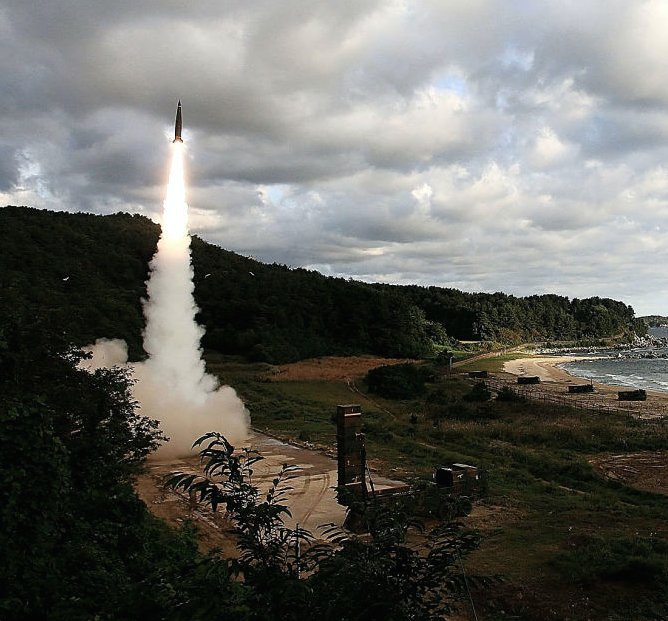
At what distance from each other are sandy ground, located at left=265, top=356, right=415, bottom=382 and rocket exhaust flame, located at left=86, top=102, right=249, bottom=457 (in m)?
27.9

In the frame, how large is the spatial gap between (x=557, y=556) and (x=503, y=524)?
10.5 ft

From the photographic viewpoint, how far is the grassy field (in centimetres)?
1278

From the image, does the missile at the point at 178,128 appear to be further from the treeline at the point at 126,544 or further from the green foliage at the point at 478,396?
the green foliage at the point at 478,396

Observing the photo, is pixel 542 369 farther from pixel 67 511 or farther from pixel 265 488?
pixel 67 511

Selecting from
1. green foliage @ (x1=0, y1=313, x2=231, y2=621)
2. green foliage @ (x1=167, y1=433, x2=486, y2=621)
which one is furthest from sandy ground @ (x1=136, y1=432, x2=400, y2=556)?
→ green foliage @ (x1=167, y1=433, x2=486, y2=621)

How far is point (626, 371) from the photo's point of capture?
325 ft

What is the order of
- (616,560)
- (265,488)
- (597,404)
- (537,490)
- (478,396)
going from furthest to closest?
(597,404), (478,396), (537,490), (265,488), (616,560)

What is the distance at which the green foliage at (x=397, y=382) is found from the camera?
5291cm

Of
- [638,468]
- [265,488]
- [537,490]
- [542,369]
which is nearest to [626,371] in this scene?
[542,369]

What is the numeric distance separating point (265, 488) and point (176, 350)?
38.0ft

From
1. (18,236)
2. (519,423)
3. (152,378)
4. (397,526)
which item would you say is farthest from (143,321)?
(397,526)

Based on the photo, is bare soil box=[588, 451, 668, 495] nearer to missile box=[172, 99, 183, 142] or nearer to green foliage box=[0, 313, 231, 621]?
green foliage box=[0, 313, 231, 621]

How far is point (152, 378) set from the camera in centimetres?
2925

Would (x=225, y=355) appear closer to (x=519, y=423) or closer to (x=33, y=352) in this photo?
(x=519, y=423)
